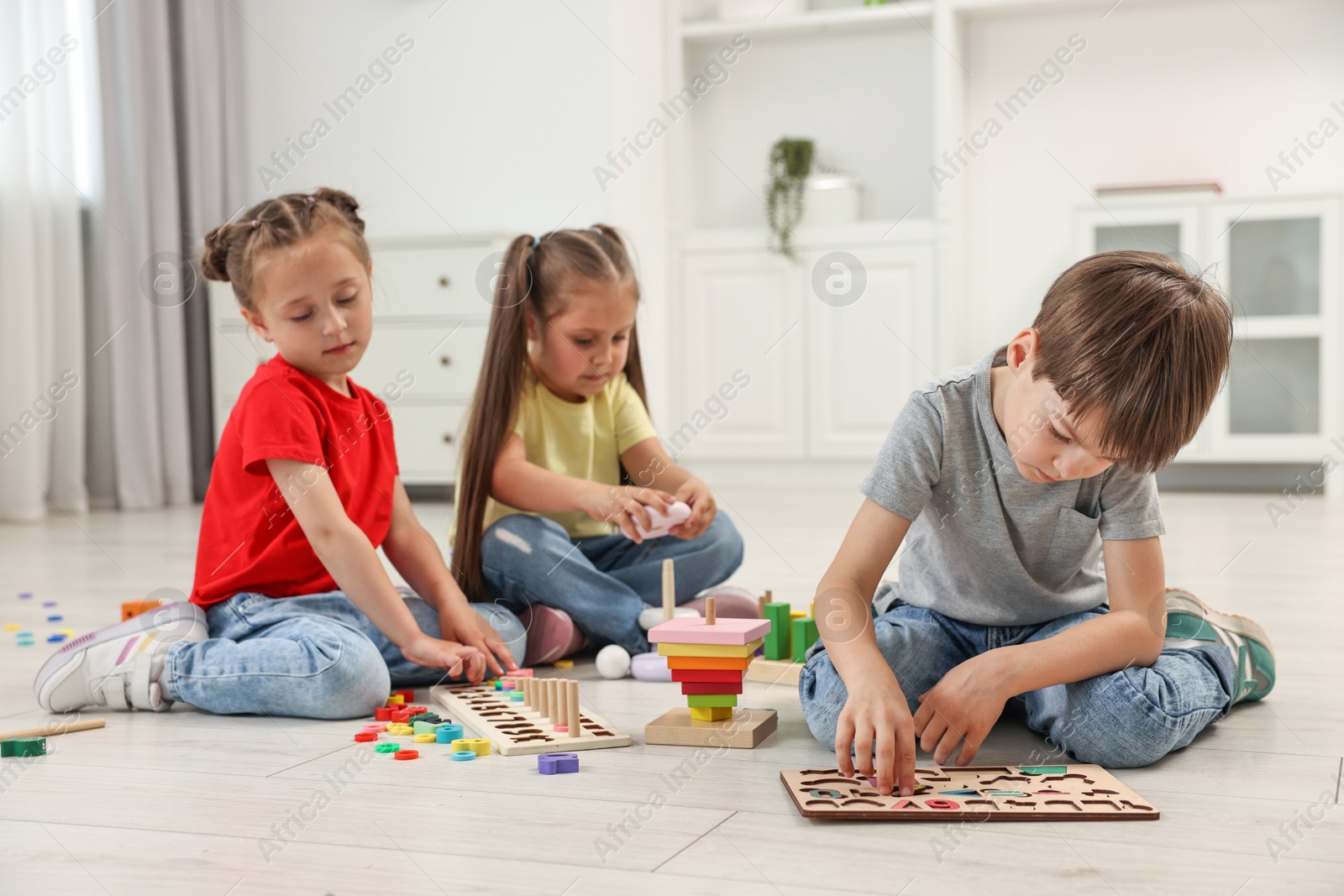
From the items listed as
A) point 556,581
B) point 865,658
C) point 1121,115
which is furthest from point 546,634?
point 1121,115

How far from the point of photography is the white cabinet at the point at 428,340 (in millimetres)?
2910

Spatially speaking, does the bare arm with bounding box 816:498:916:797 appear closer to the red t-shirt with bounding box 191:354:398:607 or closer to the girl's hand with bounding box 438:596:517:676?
the girl's hand with bounding box 438:596:517:676

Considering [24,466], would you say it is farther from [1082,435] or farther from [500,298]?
[1082,435]

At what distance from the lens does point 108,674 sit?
1.09 meters

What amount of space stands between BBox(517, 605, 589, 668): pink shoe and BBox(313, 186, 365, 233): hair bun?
44cm

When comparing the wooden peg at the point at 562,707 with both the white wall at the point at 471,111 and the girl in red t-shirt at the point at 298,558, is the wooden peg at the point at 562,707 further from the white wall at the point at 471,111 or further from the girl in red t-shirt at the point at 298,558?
the white wall at the point at 471,111

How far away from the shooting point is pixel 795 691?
115 centimetres

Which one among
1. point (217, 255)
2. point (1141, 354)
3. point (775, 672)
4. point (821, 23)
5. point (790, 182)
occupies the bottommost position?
point (775, 672)

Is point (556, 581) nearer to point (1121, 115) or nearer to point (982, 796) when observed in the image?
point (982, 796)

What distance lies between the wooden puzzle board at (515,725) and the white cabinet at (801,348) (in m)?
2.23

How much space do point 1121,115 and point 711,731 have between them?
113 inches

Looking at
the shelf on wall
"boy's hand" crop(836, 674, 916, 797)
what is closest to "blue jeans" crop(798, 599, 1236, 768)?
"boy's hand" crop(836, 674, 916, 797)

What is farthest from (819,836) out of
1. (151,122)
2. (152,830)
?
(151,122)

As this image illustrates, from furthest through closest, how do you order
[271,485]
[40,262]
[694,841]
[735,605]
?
[40,262] < [735,605] < [271,485] < [694,841]
